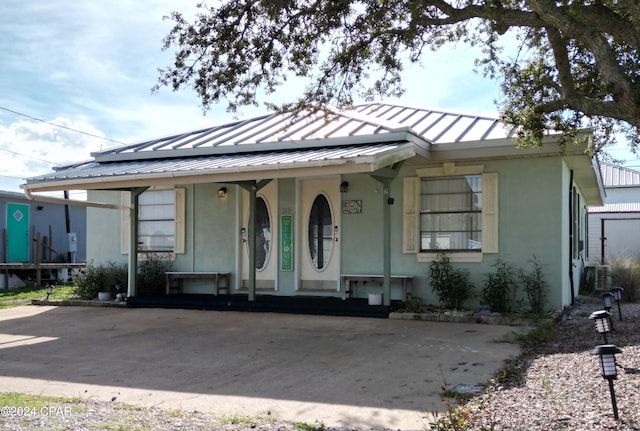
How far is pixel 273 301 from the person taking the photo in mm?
10875

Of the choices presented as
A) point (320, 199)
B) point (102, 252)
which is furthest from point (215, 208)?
point (102, 252)

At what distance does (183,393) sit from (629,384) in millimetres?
3758

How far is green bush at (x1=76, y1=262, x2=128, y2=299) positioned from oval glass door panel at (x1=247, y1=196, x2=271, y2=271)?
9.96 ft

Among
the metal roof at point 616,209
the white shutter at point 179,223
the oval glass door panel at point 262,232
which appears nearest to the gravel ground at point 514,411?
the oval glass door panel at point 262,232

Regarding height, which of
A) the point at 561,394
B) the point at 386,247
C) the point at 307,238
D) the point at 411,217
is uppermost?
the point at 411,217

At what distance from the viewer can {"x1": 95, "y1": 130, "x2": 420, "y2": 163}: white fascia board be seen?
9930 mm

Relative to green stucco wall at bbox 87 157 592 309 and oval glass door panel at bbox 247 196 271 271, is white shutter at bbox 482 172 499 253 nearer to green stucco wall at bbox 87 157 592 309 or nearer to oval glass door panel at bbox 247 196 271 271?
green stucco wall at bbox 87 157 592 309

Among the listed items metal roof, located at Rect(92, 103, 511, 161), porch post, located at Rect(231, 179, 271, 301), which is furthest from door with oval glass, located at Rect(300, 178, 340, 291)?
porch post, located at Rect(231, 179, 271, 301)

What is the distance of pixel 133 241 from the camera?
11844mm

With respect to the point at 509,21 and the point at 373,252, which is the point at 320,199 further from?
the point at 509,21

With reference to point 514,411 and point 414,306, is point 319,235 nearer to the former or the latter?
point 414,306

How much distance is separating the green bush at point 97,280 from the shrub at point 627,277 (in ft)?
35.3

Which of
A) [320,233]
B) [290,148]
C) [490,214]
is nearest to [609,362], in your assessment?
[490,214]

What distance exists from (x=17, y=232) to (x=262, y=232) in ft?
39.7
